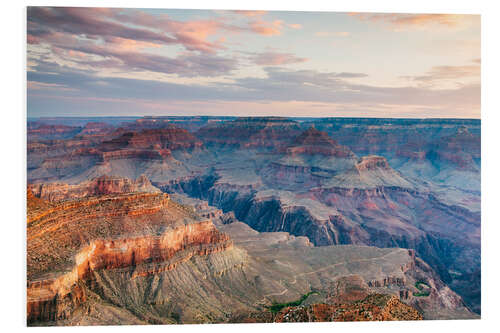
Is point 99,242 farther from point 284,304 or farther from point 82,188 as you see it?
point 82,188

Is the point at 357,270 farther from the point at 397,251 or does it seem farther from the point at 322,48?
the point at 322,48

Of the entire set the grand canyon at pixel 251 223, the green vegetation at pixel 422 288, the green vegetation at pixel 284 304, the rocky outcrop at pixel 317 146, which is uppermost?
the rocky outcrop at pixel 317 146

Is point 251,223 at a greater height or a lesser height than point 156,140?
lesser

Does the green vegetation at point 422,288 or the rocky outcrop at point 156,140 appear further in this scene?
the rocky outcrop at point 156,140

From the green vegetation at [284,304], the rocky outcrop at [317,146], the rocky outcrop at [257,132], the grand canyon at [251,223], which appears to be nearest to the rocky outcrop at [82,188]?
the grand canyon at [251,223]

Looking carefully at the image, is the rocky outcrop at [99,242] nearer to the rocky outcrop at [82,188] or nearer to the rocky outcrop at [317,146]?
the rocky outcrop at [82,188]

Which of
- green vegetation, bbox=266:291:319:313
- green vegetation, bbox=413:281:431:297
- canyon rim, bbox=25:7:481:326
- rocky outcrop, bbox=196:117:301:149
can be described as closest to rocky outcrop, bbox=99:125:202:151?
rocky outcrop, bbox=196:117:301:149

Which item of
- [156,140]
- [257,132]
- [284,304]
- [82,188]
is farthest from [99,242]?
[257,132]

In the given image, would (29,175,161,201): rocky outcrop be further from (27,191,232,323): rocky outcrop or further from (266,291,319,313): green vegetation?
(266,291,319,313): green vegetation

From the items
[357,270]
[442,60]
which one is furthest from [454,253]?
[442,60]
